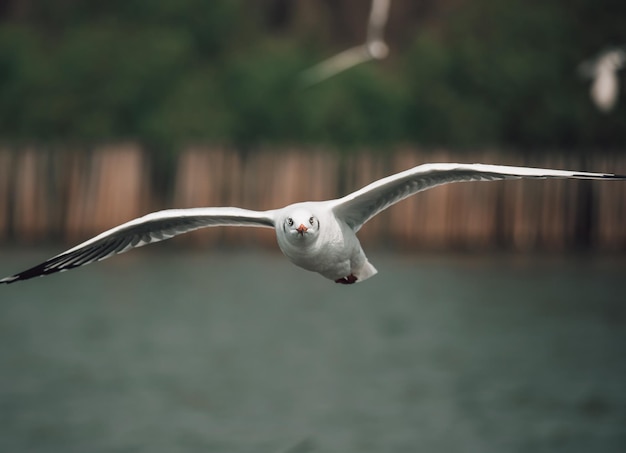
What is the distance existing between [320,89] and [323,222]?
24.1 meters

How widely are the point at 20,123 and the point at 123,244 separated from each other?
23.3 metres

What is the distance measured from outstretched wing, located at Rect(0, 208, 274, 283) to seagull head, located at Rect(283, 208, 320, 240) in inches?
39.9

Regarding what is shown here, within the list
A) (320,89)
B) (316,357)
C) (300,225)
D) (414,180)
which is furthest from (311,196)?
(300,225)

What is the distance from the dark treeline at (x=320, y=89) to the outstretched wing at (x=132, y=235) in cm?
2083

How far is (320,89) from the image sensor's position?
112ft

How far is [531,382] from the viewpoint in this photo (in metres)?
18.1

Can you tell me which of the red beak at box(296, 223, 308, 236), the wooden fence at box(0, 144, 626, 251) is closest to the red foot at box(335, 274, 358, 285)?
the red beak at box(296, 223, 308, 236)

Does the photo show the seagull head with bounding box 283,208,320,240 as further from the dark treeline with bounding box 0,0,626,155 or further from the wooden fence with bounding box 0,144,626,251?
the dark treeline with bounding box 0,0,626,155

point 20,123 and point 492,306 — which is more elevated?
point 20,123

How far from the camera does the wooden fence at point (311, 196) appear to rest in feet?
99.2

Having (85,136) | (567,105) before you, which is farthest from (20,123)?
(567,105)

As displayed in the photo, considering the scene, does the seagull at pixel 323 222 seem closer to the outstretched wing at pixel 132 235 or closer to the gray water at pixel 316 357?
the outstretched wing at pixel 132 235

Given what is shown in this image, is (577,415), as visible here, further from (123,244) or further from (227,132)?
(227,132)

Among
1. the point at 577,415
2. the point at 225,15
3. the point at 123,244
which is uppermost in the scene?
the point at 225,15
